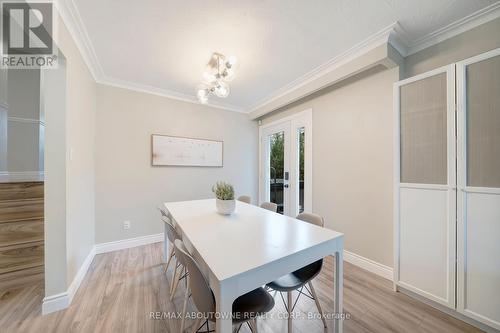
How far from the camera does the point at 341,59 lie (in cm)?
223

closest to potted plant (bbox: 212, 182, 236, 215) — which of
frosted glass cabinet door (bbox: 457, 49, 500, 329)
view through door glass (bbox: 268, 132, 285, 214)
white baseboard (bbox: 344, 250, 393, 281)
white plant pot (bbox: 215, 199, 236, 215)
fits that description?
white plant pot (bbox: 215, 199, 236, 215)

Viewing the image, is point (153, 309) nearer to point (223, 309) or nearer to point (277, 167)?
point (223, 309)

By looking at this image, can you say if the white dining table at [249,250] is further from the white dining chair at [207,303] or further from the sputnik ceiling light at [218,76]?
the sputnik ceiling light at [218,76]

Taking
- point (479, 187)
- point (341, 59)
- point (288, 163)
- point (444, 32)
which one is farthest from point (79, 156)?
point (444, 32)

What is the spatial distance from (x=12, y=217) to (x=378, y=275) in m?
3.85

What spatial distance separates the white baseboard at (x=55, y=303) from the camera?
1531 millimetres

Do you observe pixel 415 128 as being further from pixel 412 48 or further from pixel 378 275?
pixel 378 275

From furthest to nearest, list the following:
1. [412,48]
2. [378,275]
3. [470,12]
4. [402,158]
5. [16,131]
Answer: [16,131]
[378,275]
[412,48]
[402,158]
[470,12]

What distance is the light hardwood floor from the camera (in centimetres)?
142

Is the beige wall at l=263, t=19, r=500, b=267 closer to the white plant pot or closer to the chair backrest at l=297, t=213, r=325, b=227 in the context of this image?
the chair backrest at l=297, t=213, r=325, b=227

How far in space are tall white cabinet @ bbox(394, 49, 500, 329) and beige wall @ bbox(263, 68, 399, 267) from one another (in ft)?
0.91

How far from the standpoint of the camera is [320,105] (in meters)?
2.88

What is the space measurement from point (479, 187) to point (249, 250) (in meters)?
1.81

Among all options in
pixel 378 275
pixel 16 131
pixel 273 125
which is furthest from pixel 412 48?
pixel 16 131
